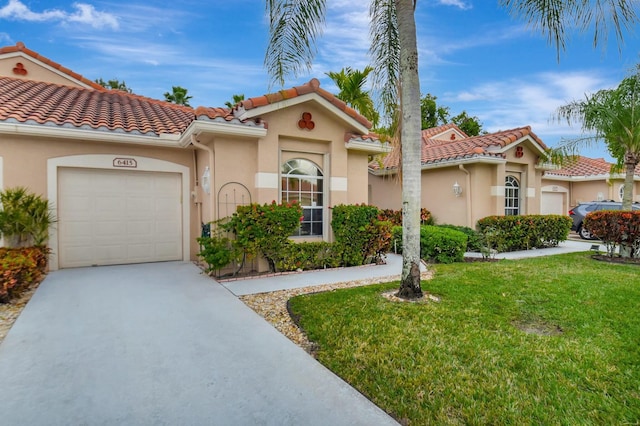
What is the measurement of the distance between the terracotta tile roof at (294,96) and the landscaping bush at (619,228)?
334 inches

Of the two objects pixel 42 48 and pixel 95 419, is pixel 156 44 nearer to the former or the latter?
pixel 42 48

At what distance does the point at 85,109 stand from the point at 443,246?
479 inches

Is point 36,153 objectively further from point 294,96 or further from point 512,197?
point 512,197

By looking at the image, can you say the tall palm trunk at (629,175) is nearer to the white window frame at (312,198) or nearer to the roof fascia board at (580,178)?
the roof fascia board at (580,178)

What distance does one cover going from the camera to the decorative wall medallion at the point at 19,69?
1427 centimetres

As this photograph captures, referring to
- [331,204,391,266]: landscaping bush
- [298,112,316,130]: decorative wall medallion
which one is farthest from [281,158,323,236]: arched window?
[298,112,316,130]: decorative wall medallion

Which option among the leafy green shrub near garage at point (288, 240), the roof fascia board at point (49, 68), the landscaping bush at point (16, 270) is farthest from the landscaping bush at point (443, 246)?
the roof fascia board at point (49, 68)

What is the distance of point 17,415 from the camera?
311cm

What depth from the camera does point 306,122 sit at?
380 inches

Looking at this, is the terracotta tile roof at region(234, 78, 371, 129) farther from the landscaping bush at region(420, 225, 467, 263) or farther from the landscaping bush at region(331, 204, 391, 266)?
the landscaping bush at region(420, 225, 467, 263)

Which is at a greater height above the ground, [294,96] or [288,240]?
[294,96]

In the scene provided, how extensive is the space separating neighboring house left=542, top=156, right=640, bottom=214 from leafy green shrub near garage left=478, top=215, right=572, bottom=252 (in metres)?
8.58

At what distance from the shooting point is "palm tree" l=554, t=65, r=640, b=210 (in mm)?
11492

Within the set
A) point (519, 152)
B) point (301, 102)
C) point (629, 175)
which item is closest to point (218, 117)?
point (301, 102)
